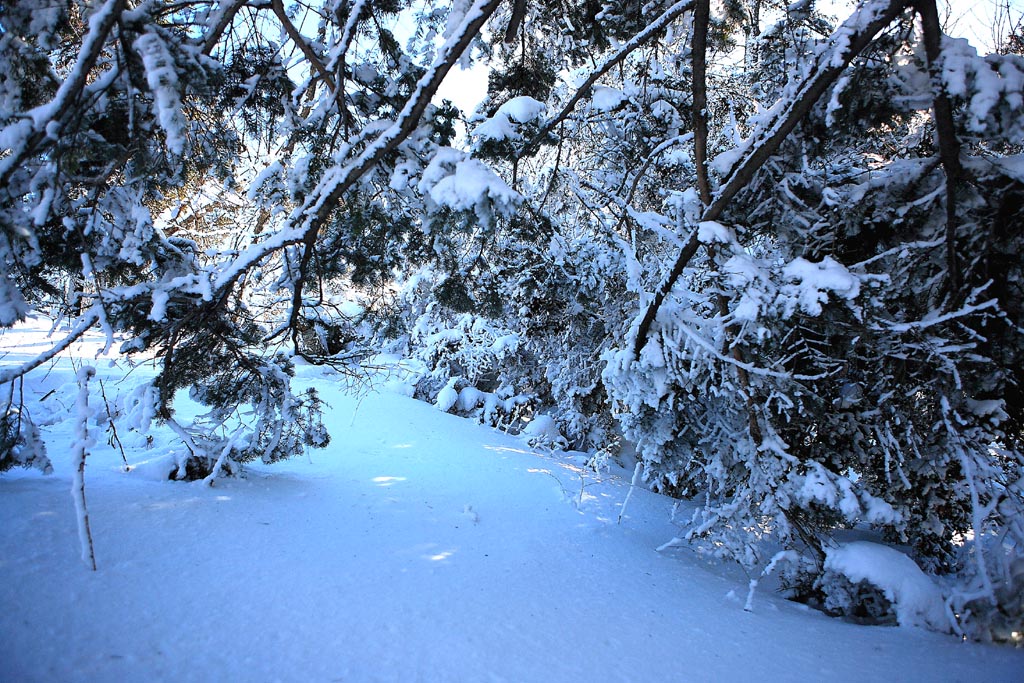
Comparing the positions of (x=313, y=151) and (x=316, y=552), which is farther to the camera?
(x=313, y=151)

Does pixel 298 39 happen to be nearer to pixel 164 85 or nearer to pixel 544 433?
pixel 164 85

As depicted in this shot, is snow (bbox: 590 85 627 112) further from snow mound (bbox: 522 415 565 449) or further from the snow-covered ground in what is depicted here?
snow mound (bbox: 522 415 565 449)

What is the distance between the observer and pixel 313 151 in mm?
4020

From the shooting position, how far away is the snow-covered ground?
2.44m

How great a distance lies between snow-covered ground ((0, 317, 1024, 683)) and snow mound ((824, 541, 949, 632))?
0.60 feet

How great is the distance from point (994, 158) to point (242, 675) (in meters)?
5.56

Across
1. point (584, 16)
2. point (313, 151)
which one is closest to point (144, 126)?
point (313, 151)

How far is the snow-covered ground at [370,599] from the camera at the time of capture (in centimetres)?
244

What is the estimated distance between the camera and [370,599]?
3.11 m

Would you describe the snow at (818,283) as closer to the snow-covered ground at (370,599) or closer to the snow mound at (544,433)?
the snow-covered ground at (370,599)

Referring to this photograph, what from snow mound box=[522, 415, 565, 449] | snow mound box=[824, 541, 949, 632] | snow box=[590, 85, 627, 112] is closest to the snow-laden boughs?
snow box=[590, 85, 627, 112]

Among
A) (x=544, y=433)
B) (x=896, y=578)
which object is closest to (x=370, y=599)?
(x=896, y=578)

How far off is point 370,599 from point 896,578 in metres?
4.16

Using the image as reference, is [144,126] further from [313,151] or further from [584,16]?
[584,16]
